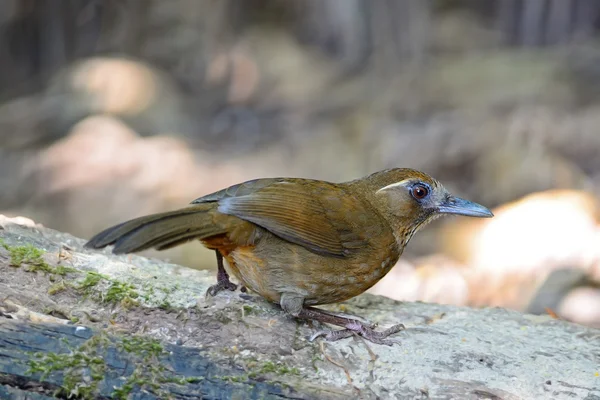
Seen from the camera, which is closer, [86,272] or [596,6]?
[86,272]

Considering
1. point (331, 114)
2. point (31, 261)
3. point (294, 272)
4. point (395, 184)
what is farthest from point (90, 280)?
point (331, 114)

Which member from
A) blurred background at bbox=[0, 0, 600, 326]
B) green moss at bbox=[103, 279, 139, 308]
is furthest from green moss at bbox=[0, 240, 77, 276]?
blurred background at bbox=[0, 0, 600, 326]

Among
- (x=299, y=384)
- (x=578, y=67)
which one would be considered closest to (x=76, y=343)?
(x=299, y=384)

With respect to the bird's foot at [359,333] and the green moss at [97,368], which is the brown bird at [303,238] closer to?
the bird's foot at [359,333]

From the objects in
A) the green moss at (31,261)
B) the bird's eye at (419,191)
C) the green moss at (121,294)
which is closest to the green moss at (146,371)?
the green moss at (121,294)

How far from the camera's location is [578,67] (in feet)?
35.7

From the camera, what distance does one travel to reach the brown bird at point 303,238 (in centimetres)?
388

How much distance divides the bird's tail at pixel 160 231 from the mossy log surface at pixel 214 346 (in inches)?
15.1

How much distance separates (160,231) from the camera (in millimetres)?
3529

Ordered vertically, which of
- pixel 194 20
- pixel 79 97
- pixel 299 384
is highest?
pixel 194 20

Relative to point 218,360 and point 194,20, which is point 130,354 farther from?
point 194,20

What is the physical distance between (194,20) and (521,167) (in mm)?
5876

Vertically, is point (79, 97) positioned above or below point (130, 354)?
above

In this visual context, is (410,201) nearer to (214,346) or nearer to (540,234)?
(214,346)
